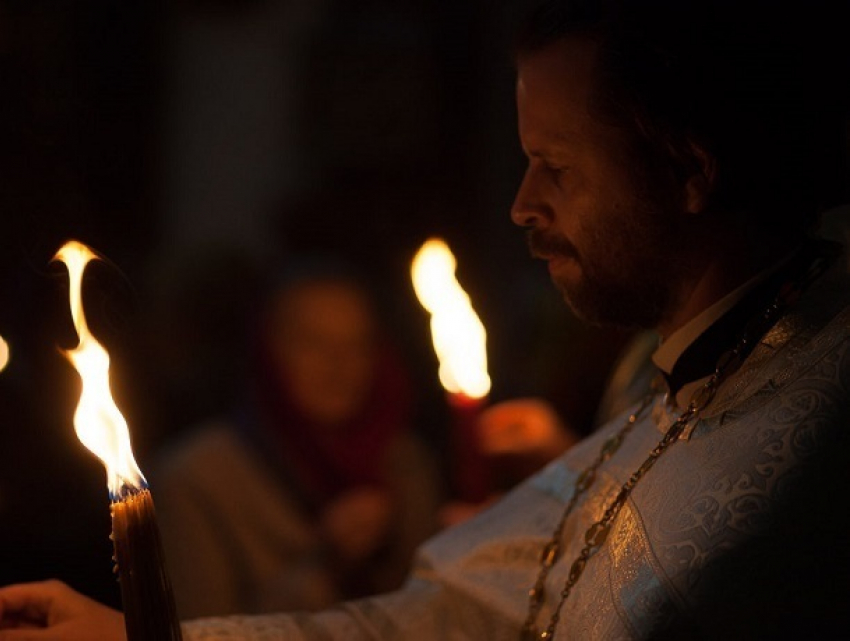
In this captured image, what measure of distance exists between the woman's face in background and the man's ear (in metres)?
2.43

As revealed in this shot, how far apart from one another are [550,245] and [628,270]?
163mm

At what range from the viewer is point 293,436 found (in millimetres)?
4320

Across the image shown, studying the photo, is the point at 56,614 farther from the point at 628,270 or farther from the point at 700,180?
the point at 700,180

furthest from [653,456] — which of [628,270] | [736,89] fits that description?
[736,89]

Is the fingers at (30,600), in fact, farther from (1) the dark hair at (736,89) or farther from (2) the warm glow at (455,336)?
(1) the dark hair at (736,89)

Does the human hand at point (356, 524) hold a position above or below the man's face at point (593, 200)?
above

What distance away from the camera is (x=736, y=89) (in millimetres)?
1911

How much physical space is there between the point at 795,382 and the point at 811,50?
608mm

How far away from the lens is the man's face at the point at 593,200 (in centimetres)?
197

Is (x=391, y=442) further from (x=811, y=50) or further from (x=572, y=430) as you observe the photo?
(x=811, y=50)

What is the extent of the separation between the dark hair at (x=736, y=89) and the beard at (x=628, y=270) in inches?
4.8

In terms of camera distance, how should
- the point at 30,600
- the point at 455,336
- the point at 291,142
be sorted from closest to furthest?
the point at 30,600
the point at 455,336
the point at 291,142

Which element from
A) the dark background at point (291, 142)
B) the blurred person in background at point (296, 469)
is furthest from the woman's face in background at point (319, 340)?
the dark background at point (291, 142)

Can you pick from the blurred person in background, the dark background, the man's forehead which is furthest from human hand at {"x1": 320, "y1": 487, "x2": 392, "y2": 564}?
the dark background
